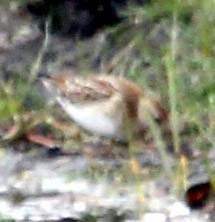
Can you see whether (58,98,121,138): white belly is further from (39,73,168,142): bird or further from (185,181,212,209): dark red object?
(185,181,212,209): dark red object

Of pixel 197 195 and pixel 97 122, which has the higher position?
pixel 97 122

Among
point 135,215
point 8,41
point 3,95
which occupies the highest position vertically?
point 8,41

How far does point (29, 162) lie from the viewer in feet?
18.0

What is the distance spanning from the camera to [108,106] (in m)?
5.34

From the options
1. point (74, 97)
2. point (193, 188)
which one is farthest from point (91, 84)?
point (193, 188)

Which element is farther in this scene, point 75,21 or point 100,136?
point 75,21

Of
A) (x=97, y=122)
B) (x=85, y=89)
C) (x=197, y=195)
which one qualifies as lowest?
(x=197, y=195)

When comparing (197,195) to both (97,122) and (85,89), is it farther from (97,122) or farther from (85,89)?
(85,89)

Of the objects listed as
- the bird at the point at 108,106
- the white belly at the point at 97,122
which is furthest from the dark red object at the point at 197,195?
the white belly at the point at 97,122

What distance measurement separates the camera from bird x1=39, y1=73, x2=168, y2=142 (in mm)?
5316

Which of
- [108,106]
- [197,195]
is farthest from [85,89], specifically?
[197,195]

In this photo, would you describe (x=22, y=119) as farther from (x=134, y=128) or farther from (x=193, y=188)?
(x=193, y=188)

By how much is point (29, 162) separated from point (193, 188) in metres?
1.08

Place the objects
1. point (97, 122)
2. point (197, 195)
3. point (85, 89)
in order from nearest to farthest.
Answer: point (197, 195), point (97, 122), point (85, 89)
